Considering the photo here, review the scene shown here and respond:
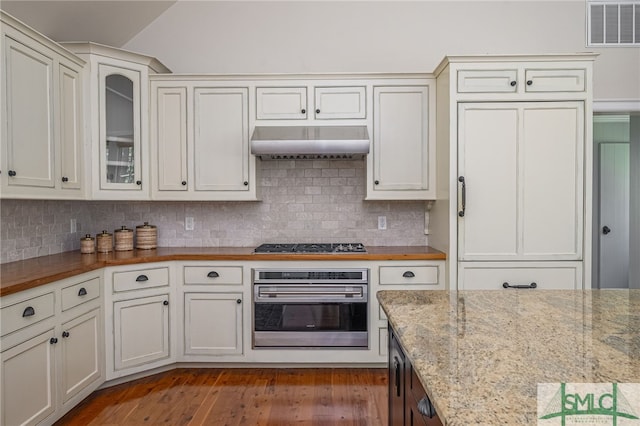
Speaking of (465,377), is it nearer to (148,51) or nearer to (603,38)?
(603,38)

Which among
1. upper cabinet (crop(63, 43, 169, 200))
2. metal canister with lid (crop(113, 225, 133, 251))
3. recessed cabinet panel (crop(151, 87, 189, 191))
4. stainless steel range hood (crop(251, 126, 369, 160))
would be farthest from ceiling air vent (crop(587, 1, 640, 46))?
metal canister with lid (crop(113, 225, 133, 251))

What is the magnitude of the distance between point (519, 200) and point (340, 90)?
1.54 meters

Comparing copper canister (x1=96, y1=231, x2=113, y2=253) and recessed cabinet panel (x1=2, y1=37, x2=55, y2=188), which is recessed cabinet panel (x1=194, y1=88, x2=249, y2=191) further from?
recessed cabinet panel (x1=2, y1=37, x2=55, y2=188)

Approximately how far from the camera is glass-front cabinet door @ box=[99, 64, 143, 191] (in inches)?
116

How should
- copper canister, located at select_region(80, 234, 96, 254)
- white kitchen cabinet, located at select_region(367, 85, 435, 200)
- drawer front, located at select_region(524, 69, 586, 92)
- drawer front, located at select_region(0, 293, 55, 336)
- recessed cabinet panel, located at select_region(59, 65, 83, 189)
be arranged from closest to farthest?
drawer front, located at select_region(0, 293, 55, 336) < recessed cabinet panel, located at select_region(59, 65, 83, 189) < drawer front, located at select_region(524, 69, 586, 92) < copper canister, located at select_region(80, 234, 96, 254) < white kitchen cabinet, located at select_region(367, 85, 435, 200)

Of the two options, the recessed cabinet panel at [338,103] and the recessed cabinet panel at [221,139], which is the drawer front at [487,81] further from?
the recessed cabinet panel at [221,139]

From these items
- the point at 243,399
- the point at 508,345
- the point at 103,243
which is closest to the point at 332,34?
the point at 103,243

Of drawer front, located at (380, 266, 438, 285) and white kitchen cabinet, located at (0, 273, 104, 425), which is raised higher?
drawer front, located at (380, 266, 438, 285)

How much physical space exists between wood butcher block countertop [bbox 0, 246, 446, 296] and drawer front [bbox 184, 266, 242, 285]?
3.0 inches

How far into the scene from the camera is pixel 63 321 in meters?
2.27

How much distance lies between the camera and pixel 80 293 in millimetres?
2430

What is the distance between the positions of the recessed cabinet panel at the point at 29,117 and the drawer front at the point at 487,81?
104 inches

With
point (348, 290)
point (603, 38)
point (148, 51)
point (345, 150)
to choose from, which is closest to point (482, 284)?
point (348, 290)

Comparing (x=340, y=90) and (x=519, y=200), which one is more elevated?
(x=340, y=90)
